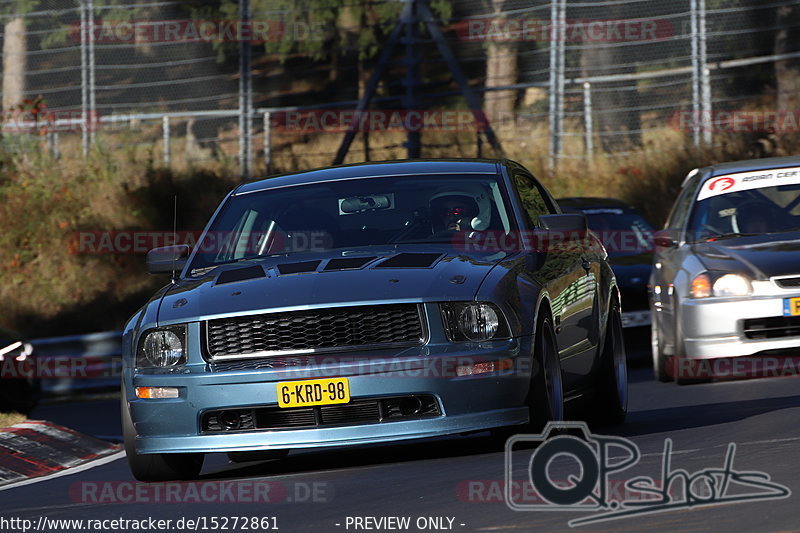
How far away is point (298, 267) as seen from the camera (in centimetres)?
888

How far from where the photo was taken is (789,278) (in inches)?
493

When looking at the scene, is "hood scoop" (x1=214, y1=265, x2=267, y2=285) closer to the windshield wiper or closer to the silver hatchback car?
the silver hatchback car

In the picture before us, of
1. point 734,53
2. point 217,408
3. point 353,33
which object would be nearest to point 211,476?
point 217,408

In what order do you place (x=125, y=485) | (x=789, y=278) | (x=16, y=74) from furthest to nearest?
(x=16, y=74), (x=789, y=278), (x=125, y=485)

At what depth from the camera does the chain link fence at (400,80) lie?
1065 inches

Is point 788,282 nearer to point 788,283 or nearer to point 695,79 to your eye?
point 788,283

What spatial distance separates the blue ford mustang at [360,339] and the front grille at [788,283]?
133 inches

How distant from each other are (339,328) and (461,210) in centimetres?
159

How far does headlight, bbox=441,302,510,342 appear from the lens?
27.4ft

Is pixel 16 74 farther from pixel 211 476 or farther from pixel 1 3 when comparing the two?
pixel 211 476

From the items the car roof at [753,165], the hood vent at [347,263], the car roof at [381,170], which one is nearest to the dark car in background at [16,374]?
→ the car roof at [381,170]

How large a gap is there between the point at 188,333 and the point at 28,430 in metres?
3.42

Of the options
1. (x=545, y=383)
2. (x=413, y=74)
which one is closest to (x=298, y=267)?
(x=545, y=383)

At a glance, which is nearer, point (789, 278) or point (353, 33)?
point (789, 278)
